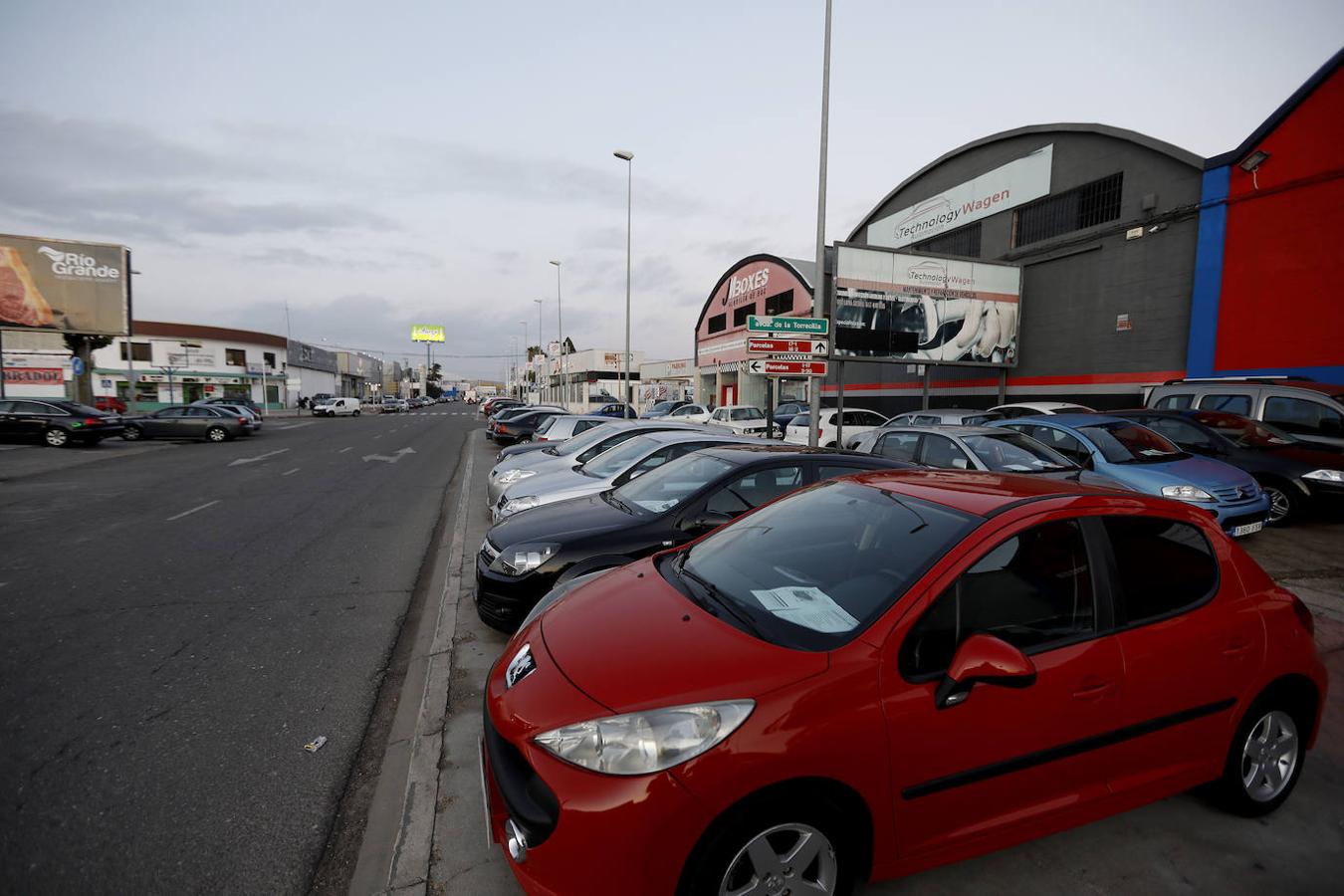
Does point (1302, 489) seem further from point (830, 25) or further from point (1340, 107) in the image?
point (1340, 107)

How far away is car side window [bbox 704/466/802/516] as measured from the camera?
455 centimetres

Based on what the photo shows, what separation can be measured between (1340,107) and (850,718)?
1947 centimetres

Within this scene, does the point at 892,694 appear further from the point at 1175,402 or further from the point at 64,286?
the point at 64,286

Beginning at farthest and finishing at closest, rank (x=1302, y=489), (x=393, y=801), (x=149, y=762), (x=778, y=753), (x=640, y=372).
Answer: (x=640, y=372) → (x=1302, y=489) → (x=149, y=762) → (x=393, y=801) → (x=778, y=753)

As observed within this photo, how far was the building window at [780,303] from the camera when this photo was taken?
32438 millimetres

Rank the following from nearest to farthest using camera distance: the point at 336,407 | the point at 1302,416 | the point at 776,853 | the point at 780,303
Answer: the point at 776,853
the point at 1302,416
the point at 780,303
the point at 336,407

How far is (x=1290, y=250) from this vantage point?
45.1 feet

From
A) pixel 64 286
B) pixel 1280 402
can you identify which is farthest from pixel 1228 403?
pixel 64 286

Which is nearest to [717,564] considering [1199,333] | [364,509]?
→ [364,509]

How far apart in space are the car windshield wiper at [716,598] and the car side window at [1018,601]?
52 centimetres

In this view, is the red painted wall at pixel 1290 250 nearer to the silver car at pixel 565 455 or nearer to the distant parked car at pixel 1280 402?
the distant parked car at pixel 1280 402

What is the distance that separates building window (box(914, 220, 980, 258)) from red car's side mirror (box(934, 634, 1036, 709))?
902 inches

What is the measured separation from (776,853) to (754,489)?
298 cm

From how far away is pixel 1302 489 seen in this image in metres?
7.95
